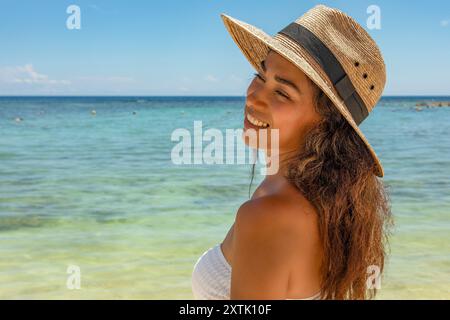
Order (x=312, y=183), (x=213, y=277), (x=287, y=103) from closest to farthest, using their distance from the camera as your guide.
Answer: (x=312, y=183) → (x=287, y=103) → (x=213, y=277)

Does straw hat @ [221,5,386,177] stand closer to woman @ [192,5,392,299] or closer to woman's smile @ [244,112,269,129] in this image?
woman @ [192,5,392,299]

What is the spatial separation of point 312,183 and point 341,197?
0.09 m

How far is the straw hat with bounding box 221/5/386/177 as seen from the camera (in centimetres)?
188

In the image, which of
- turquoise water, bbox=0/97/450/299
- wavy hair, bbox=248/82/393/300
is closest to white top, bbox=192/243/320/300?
wavy hair, bbox=248/82/393/300

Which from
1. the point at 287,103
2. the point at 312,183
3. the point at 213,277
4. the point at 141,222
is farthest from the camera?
the point at 141,222

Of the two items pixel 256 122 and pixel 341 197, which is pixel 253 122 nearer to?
pixel 256 122

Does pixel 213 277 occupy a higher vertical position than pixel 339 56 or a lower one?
lower

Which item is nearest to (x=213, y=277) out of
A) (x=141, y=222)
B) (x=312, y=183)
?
(x=312, y=183)

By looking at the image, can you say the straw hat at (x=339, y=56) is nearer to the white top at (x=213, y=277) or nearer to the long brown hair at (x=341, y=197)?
the long brown hair at (x=341, y=197)

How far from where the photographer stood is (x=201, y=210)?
7.09 m

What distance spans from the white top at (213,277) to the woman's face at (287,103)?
412 millimetres

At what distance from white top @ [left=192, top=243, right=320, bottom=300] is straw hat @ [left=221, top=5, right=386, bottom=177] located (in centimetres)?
56

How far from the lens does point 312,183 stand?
68.7 inches
